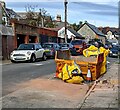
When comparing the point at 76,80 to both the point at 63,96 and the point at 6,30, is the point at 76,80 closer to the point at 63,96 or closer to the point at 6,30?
the point at 63,96

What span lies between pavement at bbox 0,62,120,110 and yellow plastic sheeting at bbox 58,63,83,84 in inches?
16.7

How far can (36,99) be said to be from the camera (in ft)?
33.8

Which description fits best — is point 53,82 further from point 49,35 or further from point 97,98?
point 49,35

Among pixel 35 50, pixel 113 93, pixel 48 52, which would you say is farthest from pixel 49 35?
pixel 113 93

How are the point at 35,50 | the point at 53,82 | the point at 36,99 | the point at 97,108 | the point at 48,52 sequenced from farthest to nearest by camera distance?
the point at 48,52 < the point at 35,50 < the point at 53,82 < the point at 36,99 < the point at 97,108

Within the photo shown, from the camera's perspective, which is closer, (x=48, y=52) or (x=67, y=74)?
(x=67, y=74)

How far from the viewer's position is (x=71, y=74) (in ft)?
47.6

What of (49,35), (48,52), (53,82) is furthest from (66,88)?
(49,35)

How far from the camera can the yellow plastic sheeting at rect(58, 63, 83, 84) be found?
14263 millimetres

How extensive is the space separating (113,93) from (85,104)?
228 cm

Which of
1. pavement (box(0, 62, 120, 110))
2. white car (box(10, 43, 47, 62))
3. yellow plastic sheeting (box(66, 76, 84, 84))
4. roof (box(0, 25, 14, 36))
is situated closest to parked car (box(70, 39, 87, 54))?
roof (box(0, 25, 14, 36))

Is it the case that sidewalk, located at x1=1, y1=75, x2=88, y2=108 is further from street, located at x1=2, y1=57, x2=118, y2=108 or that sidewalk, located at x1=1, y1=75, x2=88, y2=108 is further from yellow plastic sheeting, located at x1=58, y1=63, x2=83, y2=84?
yellow plastic sheeting, located at x1=58, y1=63, x2=83, y2=84

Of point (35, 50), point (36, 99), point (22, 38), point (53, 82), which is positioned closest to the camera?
point (36, 99)

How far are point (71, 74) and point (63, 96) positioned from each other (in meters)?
3.64
